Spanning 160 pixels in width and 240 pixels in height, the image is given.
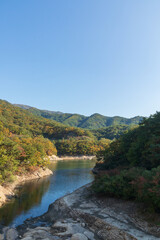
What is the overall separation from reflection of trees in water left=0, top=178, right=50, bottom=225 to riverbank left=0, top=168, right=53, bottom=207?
1.05m

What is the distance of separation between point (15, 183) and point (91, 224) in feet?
75.6

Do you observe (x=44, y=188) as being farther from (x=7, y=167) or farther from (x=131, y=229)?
(x=131, y=229)

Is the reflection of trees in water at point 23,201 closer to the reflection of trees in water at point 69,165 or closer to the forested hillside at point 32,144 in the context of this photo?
the forested hillside at point 32,144

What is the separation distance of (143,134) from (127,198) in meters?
11.2

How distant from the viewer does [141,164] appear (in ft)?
84.8

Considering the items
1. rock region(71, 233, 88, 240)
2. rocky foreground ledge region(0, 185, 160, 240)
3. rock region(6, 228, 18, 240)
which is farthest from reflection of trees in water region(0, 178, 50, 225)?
rock region(71, 233, 88, 240)

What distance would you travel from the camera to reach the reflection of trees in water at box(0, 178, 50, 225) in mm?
20572

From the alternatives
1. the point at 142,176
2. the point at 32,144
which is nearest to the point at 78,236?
the point at 142,176

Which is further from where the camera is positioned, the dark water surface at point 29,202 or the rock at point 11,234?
the dark water surface at point 29,202

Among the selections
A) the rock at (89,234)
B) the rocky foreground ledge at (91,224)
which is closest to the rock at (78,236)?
the rocky foreground ledge at (91,224)

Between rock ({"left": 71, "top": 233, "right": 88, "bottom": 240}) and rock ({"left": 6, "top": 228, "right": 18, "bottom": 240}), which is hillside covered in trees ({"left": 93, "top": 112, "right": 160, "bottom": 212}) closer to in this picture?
rock ({"left": 71, "top": 233, "right": 88, "bottom": 240})

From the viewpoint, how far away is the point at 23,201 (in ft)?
85.4

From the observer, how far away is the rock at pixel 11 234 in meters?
14.9

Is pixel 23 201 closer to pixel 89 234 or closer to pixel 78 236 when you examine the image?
pixel 89 234
